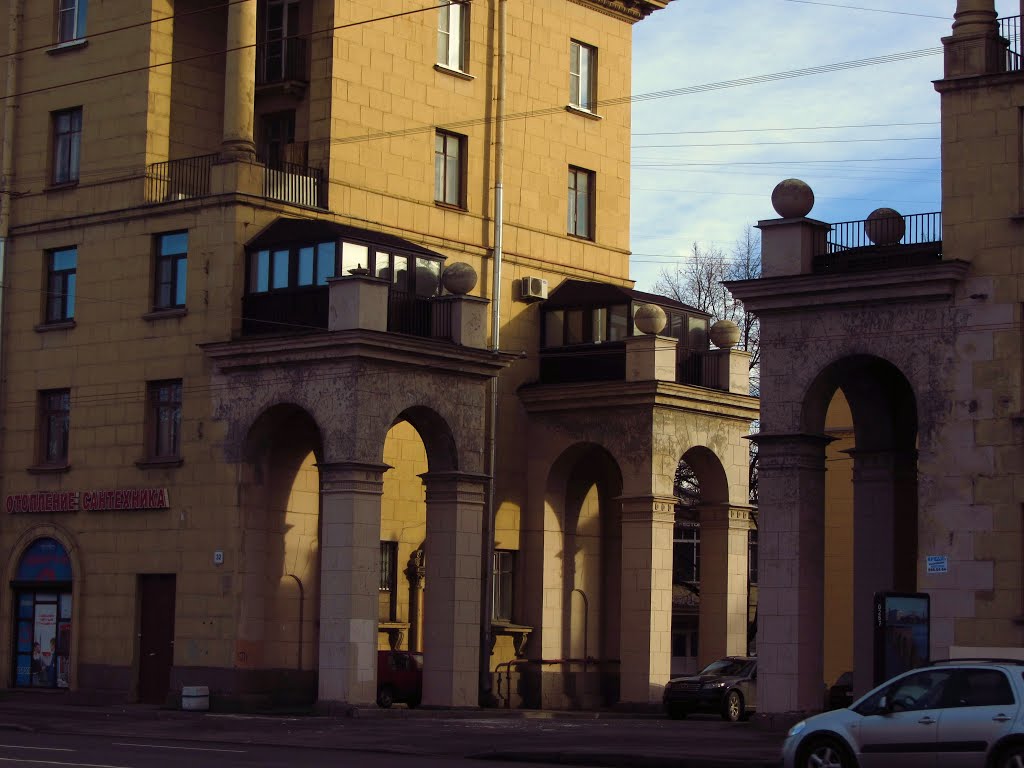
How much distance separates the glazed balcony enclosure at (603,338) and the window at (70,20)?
1355cm

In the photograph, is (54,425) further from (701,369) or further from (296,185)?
(701,369)

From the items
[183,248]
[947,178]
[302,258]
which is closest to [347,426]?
[302,258]

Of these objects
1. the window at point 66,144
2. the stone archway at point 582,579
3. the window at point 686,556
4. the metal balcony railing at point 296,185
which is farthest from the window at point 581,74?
the window at point 686,556

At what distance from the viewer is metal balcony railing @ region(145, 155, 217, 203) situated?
144 feet

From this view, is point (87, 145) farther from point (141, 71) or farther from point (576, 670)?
point (576, 670)

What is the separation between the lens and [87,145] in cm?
4541

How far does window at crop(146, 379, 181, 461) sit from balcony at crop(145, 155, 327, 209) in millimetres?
4414

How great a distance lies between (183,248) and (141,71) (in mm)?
4475

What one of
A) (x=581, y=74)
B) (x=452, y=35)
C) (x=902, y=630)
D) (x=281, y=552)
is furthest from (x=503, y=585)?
(x=902, y=630)

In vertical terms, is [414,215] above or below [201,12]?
below

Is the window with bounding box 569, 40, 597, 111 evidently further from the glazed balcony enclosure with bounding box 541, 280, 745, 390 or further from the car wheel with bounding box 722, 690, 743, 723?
the car wheel with bounding box 722, 690, 743, 723

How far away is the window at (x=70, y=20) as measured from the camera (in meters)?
46.1

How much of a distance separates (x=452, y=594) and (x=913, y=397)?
1104 cm

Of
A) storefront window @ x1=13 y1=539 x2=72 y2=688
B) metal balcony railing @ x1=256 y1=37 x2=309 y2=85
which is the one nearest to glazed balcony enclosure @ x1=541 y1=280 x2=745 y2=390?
metal balcony railing @ x1=256 y1=37 x2=309 y2=85
